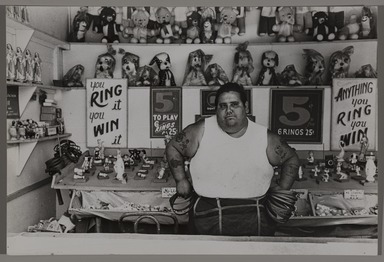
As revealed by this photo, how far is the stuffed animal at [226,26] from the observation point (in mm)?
2463

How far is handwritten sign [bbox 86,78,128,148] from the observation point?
251 centimetres

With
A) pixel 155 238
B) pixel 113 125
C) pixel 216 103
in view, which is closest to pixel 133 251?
pixel 155 238

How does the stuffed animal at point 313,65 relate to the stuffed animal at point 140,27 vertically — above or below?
below

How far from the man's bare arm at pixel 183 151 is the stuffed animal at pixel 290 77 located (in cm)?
50

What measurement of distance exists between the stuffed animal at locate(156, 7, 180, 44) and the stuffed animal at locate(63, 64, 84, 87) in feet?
1.62

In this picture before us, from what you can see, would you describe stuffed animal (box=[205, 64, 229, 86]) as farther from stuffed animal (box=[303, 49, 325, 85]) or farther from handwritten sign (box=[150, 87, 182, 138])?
stuffed animal (box=[303, 49, 325, 85])

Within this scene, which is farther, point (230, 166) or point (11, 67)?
point (230, 166)

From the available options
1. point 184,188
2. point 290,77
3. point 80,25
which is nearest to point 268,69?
point 290,77

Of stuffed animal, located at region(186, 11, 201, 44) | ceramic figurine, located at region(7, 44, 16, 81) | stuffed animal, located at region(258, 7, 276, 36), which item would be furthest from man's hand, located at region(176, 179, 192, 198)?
ceramic figurine, located at region(7, 44, 16, 81)

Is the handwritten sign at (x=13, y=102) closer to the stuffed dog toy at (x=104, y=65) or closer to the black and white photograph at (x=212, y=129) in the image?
the black and white photograph at (x=212, y=129)

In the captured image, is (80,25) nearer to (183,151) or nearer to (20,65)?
(20,65)

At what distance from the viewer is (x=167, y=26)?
2.48 meters

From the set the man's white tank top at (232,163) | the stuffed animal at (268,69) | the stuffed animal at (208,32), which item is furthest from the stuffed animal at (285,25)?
the man's white tank top at (232,163)

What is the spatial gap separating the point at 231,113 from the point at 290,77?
382mm
